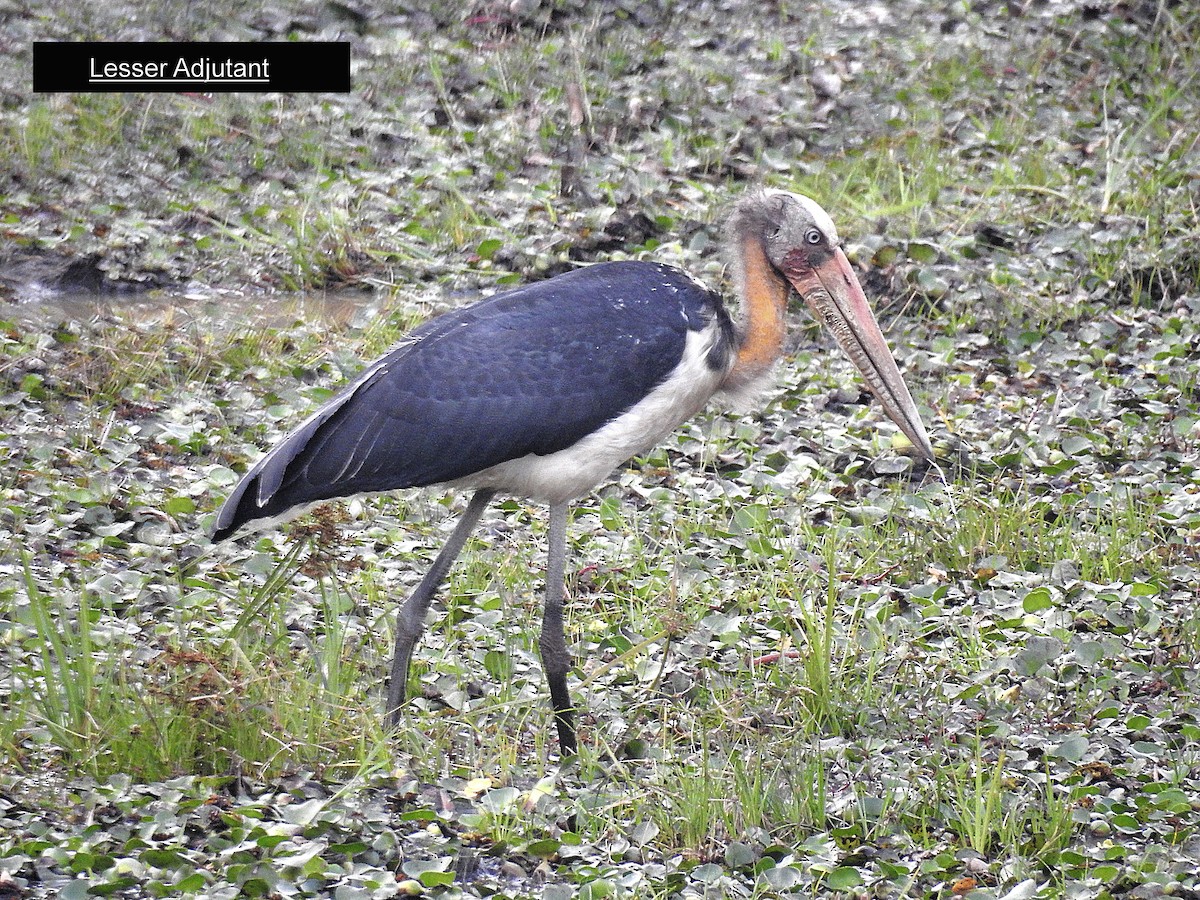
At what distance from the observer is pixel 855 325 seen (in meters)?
5.05

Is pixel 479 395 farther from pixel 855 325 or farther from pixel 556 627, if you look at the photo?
pixel 855 325

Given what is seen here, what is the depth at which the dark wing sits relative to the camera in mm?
4234

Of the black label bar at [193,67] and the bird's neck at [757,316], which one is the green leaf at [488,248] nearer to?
the black label bar at [193,67]

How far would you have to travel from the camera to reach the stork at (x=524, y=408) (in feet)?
14.0

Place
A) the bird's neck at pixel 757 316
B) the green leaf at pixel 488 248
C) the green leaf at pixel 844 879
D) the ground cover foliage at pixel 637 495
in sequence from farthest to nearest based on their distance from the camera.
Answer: the green leaf at pixel 488 248 → the bird's neck at pixel 757 316 → the ground cover foliage at pixel 637 495 → the green leaf at pixel 844 879

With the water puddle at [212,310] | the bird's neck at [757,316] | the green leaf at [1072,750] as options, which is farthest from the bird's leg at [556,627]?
the water puddle at [212,310]

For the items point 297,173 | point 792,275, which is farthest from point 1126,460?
point 297,173

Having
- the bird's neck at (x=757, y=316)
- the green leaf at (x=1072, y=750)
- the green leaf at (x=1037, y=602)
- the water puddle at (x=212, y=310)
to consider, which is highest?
the bird's neck at (x=757, y=316)

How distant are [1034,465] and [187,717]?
3.27 m

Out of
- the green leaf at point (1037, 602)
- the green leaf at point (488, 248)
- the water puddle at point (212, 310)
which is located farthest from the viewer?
the green leaf at point (488, 248)

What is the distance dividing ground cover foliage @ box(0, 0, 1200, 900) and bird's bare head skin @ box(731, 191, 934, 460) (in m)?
0.58

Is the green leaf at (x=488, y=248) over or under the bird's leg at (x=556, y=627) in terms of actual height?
over

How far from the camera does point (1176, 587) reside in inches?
199

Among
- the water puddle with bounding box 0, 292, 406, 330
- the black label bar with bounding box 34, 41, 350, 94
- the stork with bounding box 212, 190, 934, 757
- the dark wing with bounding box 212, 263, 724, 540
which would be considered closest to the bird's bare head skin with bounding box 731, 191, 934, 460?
the stork with bounding box 212, 190, 934, 757
